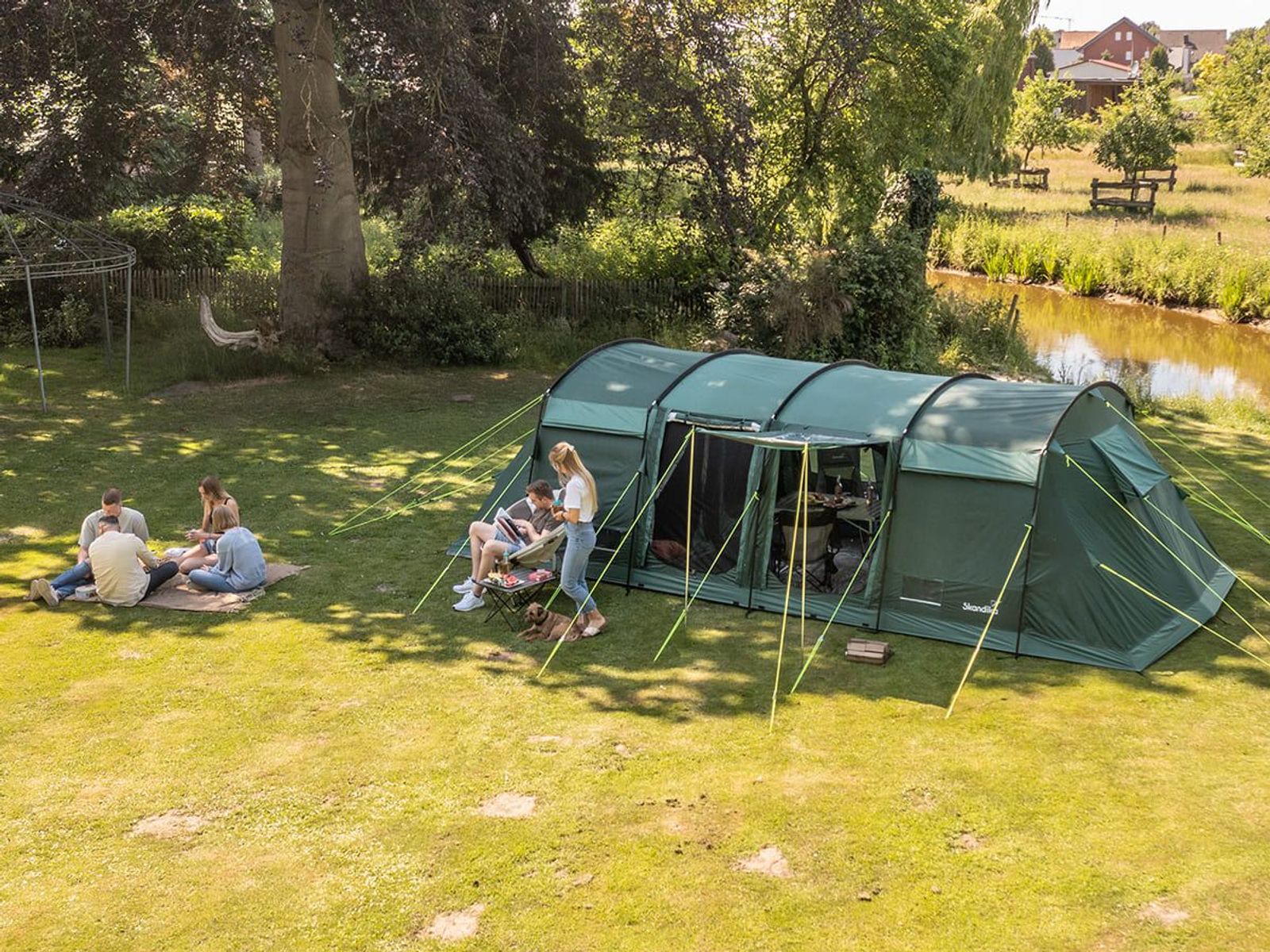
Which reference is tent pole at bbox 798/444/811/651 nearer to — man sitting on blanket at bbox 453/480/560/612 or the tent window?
the tent window

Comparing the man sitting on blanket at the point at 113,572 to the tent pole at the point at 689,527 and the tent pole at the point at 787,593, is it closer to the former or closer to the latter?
the tent pole at the point at 689,527

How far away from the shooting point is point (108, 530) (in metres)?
9.95

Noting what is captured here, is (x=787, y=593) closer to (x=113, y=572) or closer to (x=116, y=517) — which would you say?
(x=113, y=572)

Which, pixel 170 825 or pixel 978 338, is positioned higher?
pixel 978 338

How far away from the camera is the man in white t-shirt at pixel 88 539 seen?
32.7 feet

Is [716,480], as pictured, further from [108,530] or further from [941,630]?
[108,530]

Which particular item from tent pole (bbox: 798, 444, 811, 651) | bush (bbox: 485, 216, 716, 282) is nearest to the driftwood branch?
bush (bbox: 485, 216, 716, 282)

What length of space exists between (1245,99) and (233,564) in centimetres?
4807

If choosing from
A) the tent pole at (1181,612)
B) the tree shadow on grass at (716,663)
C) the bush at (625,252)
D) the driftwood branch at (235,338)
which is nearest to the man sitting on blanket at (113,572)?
the tree shadow on grass at (716,663)

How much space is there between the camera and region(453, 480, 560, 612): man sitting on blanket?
32.1 feet

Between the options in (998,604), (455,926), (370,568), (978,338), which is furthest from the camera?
(978,338)

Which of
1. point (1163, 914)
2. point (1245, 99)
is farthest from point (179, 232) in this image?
point (1245, 99)

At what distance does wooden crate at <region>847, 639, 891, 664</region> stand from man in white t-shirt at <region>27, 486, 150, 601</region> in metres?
5.98

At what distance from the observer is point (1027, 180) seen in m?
47.8
